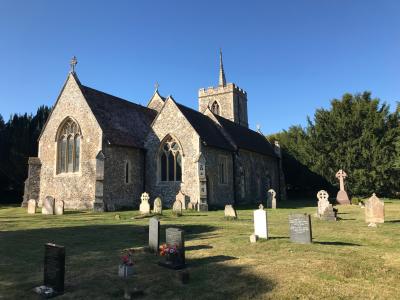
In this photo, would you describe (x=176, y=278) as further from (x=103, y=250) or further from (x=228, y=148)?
(x=228, y=148)

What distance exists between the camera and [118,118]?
26.8 m

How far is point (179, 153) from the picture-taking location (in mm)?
25234

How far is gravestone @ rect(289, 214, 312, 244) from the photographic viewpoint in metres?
10.1

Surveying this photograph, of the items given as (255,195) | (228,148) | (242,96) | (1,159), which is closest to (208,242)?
(228,148)

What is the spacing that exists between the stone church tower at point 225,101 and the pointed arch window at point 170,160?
78.7 feet

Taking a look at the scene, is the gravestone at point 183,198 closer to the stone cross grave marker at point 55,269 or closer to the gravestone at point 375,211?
the gravestone at point 375,211

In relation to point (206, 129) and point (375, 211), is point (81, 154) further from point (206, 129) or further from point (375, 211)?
point (375, 211)

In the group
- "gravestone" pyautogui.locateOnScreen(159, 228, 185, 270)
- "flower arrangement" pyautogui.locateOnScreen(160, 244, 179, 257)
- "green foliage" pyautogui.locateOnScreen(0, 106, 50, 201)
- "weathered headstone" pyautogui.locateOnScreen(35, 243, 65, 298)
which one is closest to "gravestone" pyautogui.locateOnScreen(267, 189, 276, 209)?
"gravestone" pyautogui.locateOnScreen(159, 228, 185, 270)

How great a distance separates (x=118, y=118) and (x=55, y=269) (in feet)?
69.1

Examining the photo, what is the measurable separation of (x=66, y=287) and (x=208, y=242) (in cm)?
499

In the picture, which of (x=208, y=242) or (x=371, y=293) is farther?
(x=208, y=242)

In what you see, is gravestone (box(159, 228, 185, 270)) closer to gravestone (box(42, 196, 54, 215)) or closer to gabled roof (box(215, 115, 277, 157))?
gravestone (box(42, 196, 54, 215))

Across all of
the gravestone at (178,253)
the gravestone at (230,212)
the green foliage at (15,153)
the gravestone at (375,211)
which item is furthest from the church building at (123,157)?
the gravestone at (178,253)

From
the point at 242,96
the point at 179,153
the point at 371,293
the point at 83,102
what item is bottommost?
the point at 371,293
